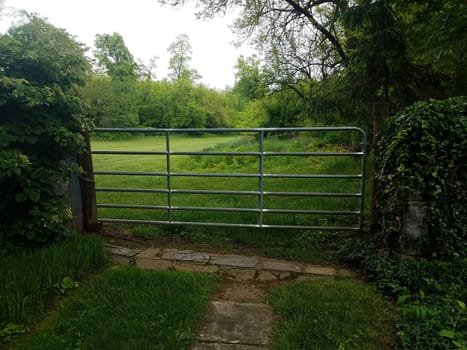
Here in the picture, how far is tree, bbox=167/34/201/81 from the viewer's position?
38003 mm

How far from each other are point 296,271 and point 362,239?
2.76 feet

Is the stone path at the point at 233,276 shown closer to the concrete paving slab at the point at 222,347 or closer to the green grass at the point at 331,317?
the concrete paving slab at the point at 222,347

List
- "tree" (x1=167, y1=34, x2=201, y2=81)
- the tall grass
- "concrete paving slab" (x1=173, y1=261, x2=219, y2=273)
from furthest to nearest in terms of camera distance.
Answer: "tree" (x1=167, y1=34, x2=201, y2=81)
"concrete paving slab" (x1=173, y1=261, x2=219, y2=273)
the tall grass

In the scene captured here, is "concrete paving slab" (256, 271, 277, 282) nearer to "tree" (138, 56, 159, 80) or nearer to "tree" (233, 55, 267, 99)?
"tree" (233, 55, 267, 99)

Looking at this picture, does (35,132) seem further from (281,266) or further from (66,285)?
(281,266)

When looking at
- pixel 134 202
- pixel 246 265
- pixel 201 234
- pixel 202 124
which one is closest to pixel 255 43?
pixel 134 202

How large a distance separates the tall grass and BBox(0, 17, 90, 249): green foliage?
19 cm

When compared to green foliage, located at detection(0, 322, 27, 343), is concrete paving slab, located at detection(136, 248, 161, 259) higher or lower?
lower

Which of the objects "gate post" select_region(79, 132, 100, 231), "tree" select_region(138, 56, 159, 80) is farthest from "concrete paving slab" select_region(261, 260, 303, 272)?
"tree" select_region(138, 56, 159, 80)

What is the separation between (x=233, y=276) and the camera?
2738 millimetres

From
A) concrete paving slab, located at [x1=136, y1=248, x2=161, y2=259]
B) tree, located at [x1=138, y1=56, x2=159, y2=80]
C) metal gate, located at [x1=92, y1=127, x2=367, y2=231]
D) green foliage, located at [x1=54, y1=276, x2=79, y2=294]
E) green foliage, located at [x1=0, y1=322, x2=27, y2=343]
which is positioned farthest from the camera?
tree, located at [x1=138, y1=56, x2=159, y2=80]

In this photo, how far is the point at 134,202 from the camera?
4871 mm

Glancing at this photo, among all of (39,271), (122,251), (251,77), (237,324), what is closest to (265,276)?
(237,324)

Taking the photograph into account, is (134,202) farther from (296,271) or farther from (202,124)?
(202,124)
